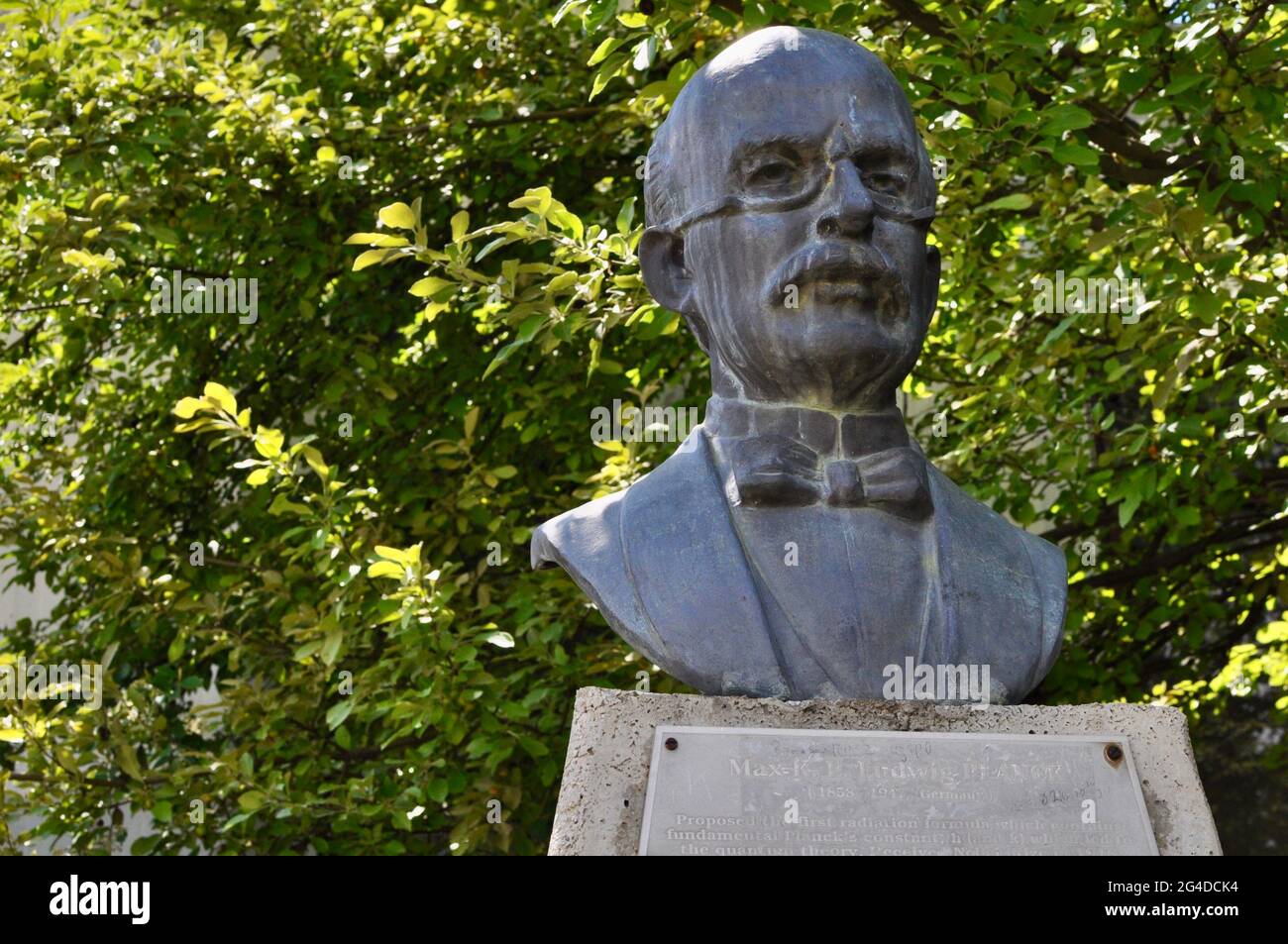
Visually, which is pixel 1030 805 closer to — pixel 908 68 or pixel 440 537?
pixel 908 68

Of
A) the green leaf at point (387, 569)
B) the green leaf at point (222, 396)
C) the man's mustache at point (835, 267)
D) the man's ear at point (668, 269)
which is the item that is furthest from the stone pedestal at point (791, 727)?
the green leaf at point (222, 396)

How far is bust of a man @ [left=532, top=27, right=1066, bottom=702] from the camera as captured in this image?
12.4ft

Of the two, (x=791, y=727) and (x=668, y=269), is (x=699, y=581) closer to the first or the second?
(x=791, y=727)

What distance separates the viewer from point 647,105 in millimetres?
6105

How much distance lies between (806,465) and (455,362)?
3637 mm

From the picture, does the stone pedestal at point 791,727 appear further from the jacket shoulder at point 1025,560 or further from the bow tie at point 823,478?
the bow tie at point 823,478

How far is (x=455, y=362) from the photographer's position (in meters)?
7.40

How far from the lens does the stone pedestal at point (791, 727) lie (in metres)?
3.47

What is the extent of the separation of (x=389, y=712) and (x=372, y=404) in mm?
1637

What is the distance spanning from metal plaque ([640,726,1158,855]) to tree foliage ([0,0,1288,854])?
85.7 inches

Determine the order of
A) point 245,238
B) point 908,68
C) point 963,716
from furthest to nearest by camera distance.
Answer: point 245,238 < point 908,68 < point 963,716

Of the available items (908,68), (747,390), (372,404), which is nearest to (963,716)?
(747,390)
